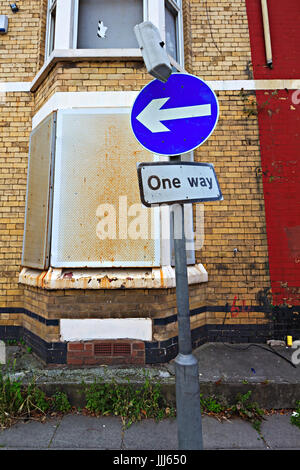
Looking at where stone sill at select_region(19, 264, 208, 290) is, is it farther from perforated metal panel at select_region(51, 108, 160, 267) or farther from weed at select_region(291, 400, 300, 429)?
weed at select_region(291, 400, 300, 429)

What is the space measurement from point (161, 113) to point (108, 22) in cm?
323

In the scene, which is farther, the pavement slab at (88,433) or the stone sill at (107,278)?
the stone sill at (107,278)

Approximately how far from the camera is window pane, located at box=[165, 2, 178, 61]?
4.23 m

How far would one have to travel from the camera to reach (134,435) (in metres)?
2.27

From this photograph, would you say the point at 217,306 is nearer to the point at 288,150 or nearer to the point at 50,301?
the point at 50,301

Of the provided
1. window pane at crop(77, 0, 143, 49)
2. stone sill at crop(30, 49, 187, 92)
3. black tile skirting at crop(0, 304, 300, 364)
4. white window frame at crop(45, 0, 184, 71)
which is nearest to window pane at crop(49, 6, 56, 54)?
white window frame at crop(45, 0, 184, 71)

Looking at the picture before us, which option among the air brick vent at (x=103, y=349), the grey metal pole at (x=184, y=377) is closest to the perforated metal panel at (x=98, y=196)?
the air brick vent at (x=103, y=349)

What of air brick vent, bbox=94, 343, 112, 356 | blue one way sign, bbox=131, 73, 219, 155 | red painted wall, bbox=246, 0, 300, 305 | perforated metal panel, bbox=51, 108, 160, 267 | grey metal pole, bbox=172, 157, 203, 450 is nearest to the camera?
grey metal pole, bbox=172, 157, 203, 450

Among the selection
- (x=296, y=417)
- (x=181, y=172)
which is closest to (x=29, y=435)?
(x=296, y=417)

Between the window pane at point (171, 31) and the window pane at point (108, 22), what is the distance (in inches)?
23.0

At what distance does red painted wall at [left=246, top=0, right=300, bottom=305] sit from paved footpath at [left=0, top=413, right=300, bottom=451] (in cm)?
194

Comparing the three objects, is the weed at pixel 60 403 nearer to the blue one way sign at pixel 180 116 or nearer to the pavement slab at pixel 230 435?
the pavement slab at pixel 230 435

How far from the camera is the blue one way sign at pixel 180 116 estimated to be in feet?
5.55
